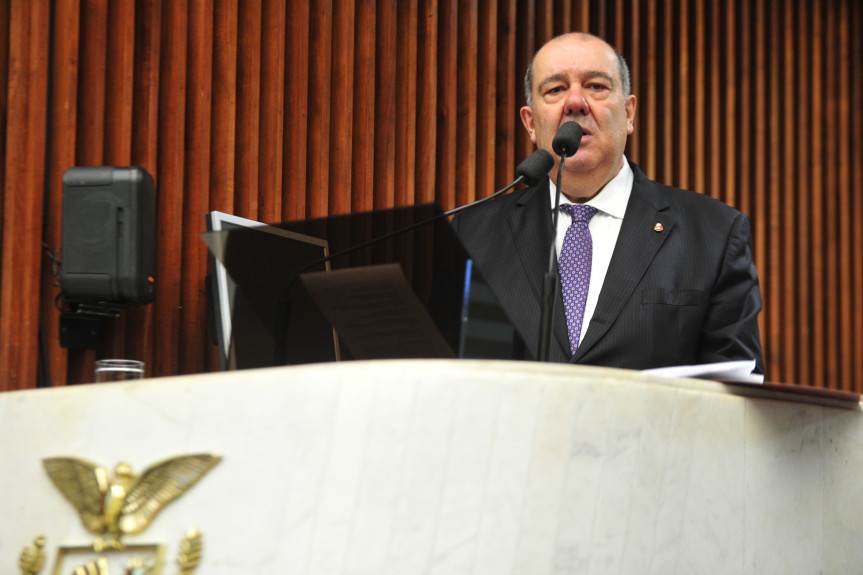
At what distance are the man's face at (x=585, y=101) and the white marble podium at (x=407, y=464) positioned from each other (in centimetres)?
123

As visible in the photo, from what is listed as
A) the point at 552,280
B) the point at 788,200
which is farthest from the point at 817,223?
the point at 552,280

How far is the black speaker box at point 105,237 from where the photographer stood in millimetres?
2352

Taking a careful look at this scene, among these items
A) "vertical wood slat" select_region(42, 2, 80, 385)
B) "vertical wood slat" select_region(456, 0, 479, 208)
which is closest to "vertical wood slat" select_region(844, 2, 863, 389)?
"vertical wood slat" select_region(456, 0, 479, 208)

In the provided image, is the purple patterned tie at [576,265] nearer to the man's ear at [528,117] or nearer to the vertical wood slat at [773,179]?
the man's ear at [528,117]

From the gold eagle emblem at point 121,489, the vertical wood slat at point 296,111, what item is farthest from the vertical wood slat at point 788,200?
the gold eagle emblem at point 121,489

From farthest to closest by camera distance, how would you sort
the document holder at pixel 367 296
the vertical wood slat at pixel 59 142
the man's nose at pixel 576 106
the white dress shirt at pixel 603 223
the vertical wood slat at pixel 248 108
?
the vertical wood slat at pixel 248 108
the man's nose at pixel 576 106
the vertical wood slat at pixel 59 142
the white dress shirt at pixel 603 223
the document holder at pixel 367 296

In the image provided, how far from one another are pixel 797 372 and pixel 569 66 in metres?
1.93

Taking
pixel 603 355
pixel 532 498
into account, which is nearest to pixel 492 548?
pixel 532 498

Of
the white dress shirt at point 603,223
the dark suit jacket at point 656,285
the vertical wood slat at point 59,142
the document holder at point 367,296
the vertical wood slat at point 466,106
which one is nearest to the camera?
the document holder at point 367,296

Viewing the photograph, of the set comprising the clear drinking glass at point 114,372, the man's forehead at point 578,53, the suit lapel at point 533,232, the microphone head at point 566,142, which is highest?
the man's forehead at point 578,53

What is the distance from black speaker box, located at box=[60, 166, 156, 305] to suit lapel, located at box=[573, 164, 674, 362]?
3.48ft

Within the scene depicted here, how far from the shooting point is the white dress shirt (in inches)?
94.0

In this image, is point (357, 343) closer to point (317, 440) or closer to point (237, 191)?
point (317, 440)

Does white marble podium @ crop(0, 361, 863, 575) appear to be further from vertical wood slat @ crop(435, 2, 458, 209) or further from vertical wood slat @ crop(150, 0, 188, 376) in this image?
vertical wood slat @ crop(435, 2, 458, 209)
